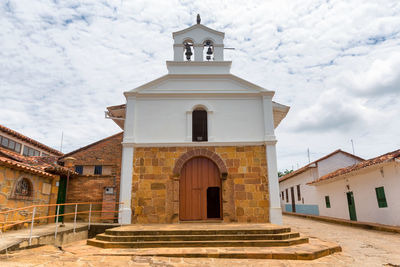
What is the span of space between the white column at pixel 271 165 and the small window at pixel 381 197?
19.5 ft

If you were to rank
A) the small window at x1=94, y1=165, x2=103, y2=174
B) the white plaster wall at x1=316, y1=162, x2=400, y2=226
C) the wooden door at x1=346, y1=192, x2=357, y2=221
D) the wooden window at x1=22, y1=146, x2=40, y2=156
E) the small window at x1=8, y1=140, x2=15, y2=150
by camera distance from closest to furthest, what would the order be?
the white plaster wall at x1=316, y1=162, x2=400, y2=226 < the wooden door at x1=346, y1=192, x2=357, y2=221 < the small window at x1=94, y1=165, x2=103, y2=174 < the small window at x1=8, y1=140, x2=15, y2=150 < the wooden window at x1=22, y1=146, x2=40, y2=156

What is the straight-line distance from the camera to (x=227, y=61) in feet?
39.5

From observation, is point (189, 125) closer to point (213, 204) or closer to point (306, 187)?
point (213, 204)

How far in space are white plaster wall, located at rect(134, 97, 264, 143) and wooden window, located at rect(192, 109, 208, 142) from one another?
0.26 meters

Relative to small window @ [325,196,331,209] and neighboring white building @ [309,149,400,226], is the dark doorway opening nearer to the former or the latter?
neighboring white building @ [309,149,400,226]

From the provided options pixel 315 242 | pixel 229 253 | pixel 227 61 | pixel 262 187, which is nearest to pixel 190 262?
pixel 229 253

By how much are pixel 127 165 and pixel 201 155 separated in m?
2.77

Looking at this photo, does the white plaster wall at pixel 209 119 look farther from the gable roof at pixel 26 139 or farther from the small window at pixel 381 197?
the gable roof at pixel 26 139

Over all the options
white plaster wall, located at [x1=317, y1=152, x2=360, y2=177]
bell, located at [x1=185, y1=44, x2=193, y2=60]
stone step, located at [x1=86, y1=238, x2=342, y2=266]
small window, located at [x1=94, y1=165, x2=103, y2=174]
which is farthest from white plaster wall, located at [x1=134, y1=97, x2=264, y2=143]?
white plaster wall, located at [x1=317, y1=152, x2=360, y2=177]

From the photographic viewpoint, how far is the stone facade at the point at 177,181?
33.7ft

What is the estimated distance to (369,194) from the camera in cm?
1406

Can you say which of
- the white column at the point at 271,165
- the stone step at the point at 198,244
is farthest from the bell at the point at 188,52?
the stone step at the point at 198,244

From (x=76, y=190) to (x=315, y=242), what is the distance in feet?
38.8

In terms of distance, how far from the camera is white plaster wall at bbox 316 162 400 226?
1214 centimetres
